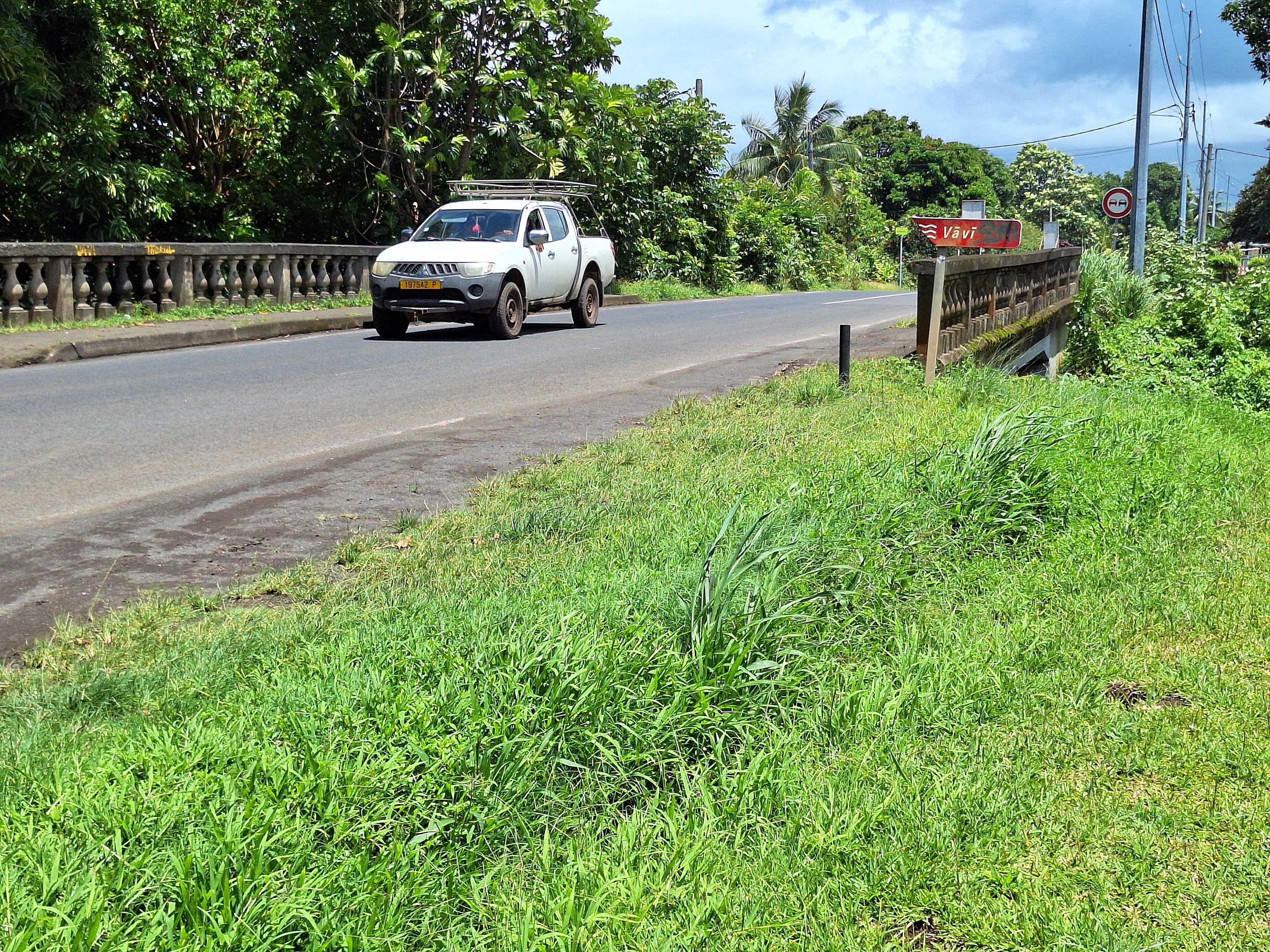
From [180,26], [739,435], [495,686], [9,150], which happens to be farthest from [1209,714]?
Answer: [180,26]

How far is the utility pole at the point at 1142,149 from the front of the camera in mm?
22672

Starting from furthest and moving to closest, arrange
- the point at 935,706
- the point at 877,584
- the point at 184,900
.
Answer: the point at 877,584 < the point at 935,706 < the point at 184,900

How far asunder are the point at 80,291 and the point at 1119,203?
20.4 meters

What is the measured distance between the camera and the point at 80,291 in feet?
49.3

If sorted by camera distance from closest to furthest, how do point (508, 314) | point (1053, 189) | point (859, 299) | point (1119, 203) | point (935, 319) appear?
point (935, 319) < point (508, 314) < point (1119, 203) < point (859, 299) < point (1053, 189)

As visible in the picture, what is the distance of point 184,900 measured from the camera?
7.36 ft

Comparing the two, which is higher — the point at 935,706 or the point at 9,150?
the point at 9,150

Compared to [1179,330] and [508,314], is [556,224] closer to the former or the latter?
[508,314]

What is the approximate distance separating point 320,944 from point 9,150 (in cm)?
1897

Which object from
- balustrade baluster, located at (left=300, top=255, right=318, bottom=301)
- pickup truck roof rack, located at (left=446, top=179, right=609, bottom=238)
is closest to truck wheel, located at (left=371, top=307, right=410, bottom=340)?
pickup truck roof rack, located at (left=446, top=179, right=609, bottom=238)

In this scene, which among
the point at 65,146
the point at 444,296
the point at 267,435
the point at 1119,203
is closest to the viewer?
the point at 267,435

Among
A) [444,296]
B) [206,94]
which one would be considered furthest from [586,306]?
[206,94]

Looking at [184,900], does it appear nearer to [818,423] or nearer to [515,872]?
[515,872]

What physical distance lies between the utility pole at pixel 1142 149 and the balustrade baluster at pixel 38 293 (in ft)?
58.5
